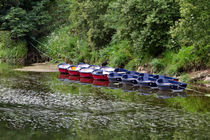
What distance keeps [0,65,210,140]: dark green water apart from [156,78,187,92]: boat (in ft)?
1.76

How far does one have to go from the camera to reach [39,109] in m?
19.9

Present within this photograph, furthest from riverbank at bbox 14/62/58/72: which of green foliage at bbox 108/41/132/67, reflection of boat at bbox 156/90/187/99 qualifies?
reflection of boat at bbox 156/90/187/99

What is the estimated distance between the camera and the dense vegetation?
26.9 meters

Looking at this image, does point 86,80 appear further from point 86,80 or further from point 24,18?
point 24,18

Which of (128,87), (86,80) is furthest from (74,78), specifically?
(128,87)

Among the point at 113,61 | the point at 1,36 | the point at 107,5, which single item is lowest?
the point at 113,61

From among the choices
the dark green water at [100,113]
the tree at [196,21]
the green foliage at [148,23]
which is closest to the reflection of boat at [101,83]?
the dark green water at [100,113]

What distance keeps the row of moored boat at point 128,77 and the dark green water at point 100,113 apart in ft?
3.18

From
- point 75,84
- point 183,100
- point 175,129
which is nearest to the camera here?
point 175,129

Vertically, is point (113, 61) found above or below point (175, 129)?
above

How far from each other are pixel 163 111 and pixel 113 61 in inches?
712

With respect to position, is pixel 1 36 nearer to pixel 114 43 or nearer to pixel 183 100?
pixel 114 43

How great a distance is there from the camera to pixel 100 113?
62.0 ft

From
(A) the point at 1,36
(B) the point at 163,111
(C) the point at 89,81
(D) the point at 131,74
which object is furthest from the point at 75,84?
(A) the point at 1,36
